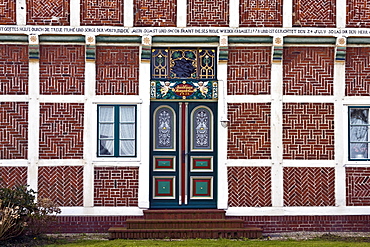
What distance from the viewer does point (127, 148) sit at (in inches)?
599

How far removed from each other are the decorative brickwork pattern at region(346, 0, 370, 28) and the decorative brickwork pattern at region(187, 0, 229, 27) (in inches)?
112

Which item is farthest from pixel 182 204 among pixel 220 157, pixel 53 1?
pixel 53 1

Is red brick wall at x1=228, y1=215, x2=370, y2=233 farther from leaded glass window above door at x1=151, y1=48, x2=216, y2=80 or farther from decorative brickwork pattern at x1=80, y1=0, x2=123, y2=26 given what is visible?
decorative brickwork pattern at x1=80, y1=0, x2=123, y2=26

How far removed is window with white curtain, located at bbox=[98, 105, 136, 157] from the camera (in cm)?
1518

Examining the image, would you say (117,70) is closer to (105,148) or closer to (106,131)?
(106,131)

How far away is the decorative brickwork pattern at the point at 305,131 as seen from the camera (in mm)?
15250

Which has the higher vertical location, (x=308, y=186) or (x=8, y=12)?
(x=8, y=12)

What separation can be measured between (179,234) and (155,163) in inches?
73.7

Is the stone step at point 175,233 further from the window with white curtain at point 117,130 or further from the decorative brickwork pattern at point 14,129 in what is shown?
the decorative brickwork pattern at point 14,129

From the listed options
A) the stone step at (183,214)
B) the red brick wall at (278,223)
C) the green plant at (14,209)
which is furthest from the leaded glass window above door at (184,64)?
the green plant at (14,209)

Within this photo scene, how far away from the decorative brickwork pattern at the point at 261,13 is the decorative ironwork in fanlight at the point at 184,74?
107 centimetres

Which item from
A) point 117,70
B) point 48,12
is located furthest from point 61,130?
point 48,12

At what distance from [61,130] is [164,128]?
238cm

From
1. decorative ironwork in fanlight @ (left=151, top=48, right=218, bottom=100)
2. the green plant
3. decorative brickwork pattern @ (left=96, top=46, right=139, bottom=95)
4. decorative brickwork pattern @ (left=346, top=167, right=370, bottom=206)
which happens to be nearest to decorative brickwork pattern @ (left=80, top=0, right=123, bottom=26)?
decorative brickwork pattern @ (left=96, top=46, right=139, bottom=95)
